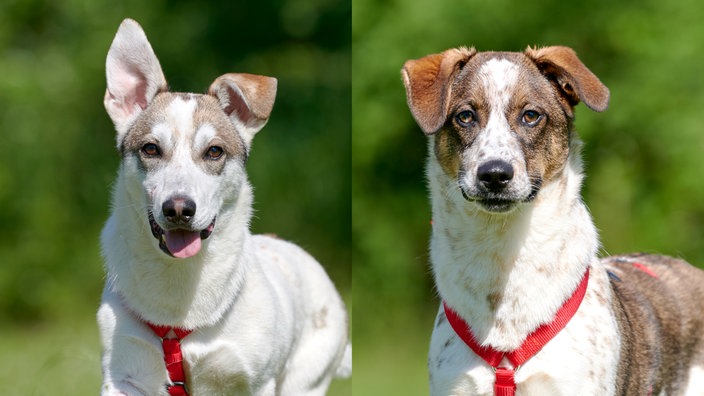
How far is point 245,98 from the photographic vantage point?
237 inches

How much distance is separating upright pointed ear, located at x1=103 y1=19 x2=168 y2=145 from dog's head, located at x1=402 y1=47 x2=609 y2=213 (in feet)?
5.01

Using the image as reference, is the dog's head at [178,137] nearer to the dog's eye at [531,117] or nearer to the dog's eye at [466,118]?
the dog's eye at [466,118]

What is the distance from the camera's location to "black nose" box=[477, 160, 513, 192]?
4895mm

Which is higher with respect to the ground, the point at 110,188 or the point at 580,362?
the point at 110,188

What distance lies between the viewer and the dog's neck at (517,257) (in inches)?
203

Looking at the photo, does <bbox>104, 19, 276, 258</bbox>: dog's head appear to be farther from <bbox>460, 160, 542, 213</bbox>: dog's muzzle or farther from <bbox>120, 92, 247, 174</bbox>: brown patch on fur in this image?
<bbox>460, 160, 542, 213</bbox>: dog's muzzle

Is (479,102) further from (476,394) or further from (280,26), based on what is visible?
(280,26)

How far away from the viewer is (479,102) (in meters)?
5.20

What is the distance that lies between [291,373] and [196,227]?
5.74ft

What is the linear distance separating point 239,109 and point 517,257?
1987 mm

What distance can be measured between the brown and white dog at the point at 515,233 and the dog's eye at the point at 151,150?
1410 millimetres

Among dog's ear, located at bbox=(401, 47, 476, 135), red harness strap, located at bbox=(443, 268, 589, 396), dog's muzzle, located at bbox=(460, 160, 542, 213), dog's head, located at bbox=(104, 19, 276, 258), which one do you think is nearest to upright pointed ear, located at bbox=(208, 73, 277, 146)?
dog's head, located at bbox=(104, 19, 276, 258)

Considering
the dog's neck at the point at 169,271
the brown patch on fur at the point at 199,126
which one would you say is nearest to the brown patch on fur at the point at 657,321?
the dog's neck at the point at 169,271

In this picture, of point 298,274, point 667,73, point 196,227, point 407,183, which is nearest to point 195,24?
point 407,183
